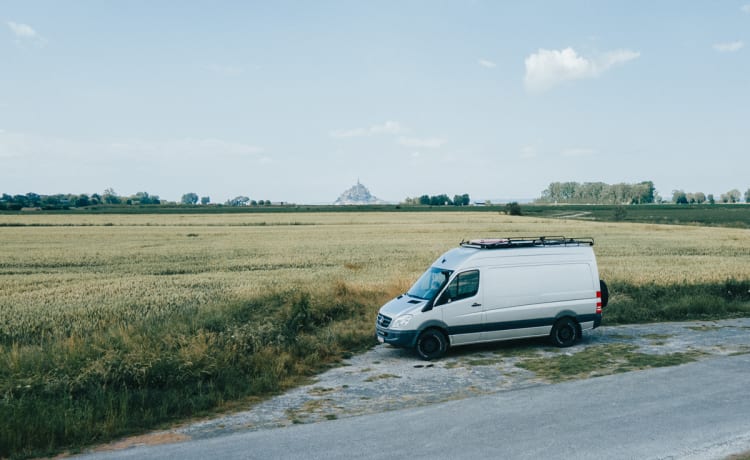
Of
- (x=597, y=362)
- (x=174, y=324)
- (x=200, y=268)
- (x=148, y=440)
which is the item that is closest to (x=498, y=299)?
(x=597, y=362)

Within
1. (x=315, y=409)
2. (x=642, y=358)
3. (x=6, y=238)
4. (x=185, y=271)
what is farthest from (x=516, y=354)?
(x=6, y=238)

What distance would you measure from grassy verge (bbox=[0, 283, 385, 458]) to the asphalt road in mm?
1272

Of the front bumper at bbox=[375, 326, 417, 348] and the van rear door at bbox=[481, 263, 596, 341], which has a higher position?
the van rear door at bbox=[481, 263, 596, 341]

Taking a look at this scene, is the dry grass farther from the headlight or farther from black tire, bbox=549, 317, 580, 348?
black tire, bbox=549, 317, 580, 348

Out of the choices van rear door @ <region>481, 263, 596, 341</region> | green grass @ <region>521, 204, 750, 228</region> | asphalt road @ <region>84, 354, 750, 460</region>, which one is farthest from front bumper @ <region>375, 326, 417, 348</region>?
green grass @ <region>521, 204, 750, 228</region>

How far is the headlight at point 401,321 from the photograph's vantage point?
12.8m

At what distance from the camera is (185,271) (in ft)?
109

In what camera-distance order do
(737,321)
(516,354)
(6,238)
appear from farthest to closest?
(6,238) < (737,321) < (516,354)

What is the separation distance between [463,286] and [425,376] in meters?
2.59

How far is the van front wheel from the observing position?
1389 centimetres

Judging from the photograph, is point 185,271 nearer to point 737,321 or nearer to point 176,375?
point 176,375

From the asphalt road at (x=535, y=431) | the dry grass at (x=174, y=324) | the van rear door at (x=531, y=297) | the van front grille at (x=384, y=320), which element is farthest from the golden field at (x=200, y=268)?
the asphalt road at (x=535, y=431)

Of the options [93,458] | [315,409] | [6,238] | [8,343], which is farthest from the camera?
[6,238]

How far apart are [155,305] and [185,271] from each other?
1332cm
